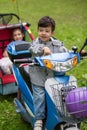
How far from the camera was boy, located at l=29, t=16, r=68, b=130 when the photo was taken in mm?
3221

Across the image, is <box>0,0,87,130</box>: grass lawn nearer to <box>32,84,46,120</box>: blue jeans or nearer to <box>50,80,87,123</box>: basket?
<box>32,84,46,120</box>: blue jeans

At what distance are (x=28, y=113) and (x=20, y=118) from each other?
57cm

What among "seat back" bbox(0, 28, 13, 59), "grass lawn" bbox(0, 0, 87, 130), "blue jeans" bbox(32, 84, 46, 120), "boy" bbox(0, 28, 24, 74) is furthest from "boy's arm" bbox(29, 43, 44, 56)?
"seat back" bbox(0, 28, 13, 59)

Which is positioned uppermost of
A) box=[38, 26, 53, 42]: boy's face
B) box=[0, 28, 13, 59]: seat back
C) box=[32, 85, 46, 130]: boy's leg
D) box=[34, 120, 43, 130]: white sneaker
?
box=[38, 26, 53, 42]: boy's face

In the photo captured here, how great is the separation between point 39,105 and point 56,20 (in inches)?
238

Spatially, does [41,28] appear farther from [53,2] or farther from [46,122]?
[53,2]

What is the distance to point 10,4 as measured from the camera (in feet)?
36.3

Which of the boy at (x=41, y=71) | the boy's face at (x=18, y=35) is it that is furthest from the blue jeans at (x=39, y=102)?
the boy's face at (x=18, y=35)

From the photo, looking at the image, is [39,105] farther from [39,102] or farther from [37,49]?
[37,49]

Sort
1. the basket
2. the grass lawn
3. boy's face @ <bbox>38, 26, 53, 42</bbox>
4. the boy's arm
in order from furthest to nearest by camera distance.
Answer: the grass lawn
boy's face @ <bbox>38, 26, 53, 42</bbox>
the boy's arm
the basket

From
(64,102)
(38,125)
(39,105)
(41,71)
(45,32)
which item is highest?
(45,32)

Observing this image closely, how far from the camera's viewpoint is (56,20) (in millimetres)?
9047

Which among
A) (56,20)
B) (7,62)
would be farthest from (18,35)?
(56,20)

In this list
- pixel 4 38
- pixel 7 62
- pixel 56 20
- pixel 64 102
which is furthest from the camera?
pixel 56 20
